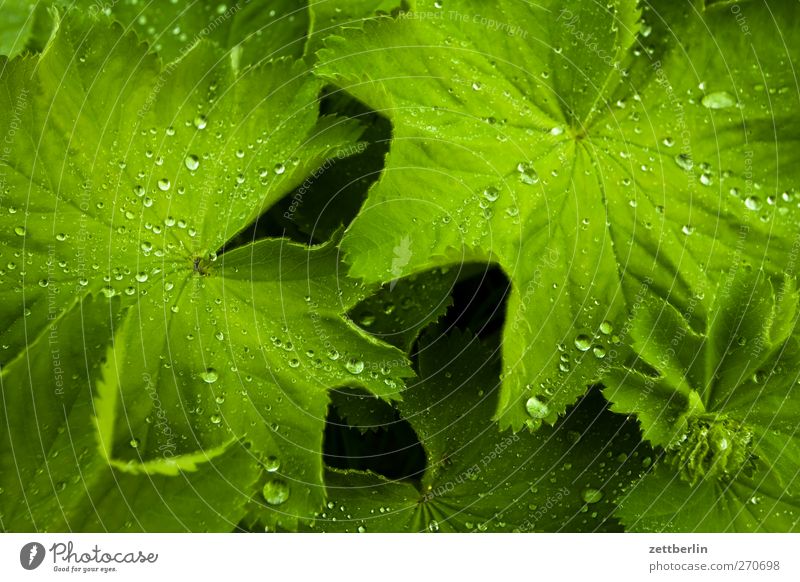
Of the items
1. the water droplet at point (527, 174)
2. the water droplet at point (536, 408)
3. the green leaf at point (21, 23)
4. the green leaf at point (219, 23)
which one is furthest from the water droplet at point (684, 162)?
the green leaf at point (21, 23)

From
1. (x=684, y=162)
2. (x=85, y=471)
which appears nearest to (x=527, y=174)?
(x=684, y=162)

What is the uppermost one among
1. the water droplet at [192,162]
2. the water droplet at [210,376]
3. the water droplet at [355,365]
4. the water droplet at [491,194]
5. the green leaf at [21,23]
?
the green leaf at [21,23]

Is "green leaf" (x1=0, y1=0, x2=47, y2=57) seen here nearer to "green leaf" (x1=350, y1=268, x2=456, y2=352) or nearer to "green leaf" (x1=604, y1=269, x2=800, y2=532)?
"green leaf" (x1=350, y1=268, x2=456, y2=352)

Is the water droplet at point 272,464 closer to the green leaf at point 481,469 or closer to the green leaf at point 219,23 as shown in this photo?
the green leaf at point 481,469

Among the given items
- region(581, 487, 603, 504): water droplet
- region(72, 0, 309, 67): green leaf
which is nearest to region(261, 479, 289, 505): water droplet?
region(581, 487, 603, 504): water droplet

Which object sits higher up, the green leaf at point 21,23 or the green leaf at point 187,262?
the green leaf at point 21,23
